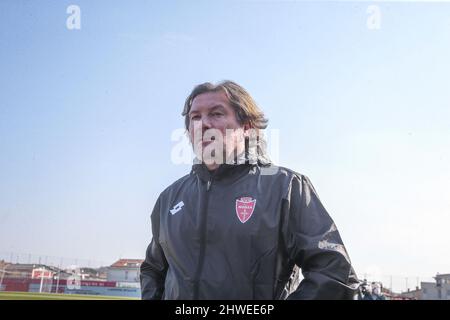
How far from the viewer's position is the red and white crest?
1783 mm

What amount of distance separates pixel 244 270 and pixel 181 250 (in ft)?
1.18

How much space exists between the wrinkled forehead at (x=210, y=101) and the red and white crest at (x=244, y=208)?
0.56 m

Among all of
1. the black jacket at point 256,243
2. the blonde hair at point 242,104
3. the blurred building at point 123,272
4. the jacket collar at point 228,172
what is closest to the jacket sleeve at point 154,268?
the black jacket at point 256,243

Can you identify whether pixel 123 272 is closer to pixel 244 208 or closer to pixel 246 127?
pixel 246 127

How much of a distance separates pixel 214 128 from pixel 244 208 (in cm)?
49

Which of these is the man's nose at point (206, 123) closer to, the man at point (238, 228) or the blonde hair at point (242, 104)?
the man at point (238, 228)

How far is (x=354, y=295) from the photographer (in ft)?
5.25

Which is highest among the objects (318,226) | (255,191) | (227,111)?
(227,111)

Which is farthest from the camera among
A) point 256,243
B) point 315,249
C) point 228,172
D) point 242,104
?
point 242,104

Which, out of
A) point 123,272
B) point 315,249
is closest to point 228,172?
point 315,249

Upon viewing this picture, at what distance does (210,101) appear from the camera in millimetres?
2102

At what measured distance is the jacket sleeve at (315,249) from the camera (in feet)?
5.13
